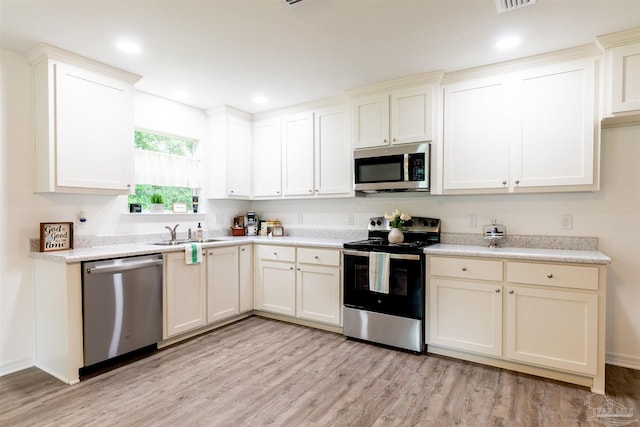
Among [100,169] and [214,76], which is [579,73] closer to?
[214,76]

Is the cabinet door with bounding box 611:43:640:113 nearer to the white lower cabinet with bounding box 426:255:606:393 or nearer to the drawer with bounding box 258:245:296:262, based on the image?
the white lower cabinet with bounding box 426:255:606:393

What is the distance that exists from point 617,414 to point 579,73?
242 cm

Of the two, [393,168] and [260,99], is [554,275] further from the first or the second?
[260,99]

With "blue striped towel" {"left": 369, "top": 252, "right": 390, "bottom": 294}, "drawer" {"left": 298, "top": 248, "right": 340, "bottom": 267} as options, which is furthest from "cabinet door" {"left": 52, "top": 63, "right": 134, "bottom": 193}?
"blue striped towel" {"left": 369, "top": 252, "right": 390, "bottom": 294}

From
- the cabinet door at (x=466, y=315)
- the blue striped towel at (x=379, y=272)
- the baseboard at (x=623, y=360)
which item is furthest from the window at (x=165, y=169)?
the baseboard at (x=623, y=360)

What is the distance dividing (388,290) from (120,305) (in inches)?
88.4

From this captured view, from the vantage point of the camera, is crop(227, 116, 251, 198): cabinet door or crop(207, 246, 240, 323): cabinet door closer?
crop(207, 246, 240, 323): cabinet door

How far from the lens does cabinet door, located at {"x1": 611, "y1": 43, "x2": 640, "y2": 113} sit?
8.10ft

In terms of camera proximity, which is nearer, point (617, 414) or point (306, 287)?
point (617, 414)

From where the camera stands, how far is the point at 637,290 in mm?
2758

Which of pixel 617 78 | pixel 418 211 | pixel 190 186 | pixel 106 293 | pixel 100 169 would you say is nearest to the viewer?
pixel 617 78

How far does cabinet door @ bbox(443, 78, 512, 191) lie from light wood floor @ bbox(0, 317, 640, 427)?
1591 millimetres

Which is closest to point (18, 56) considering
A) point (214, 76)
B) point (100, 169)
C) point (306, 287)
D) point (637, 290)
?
point (100, 169)

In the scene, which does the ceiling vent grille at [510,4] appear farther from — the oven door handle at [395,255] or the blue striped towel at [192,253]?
the blue striped towel at [192,253]
